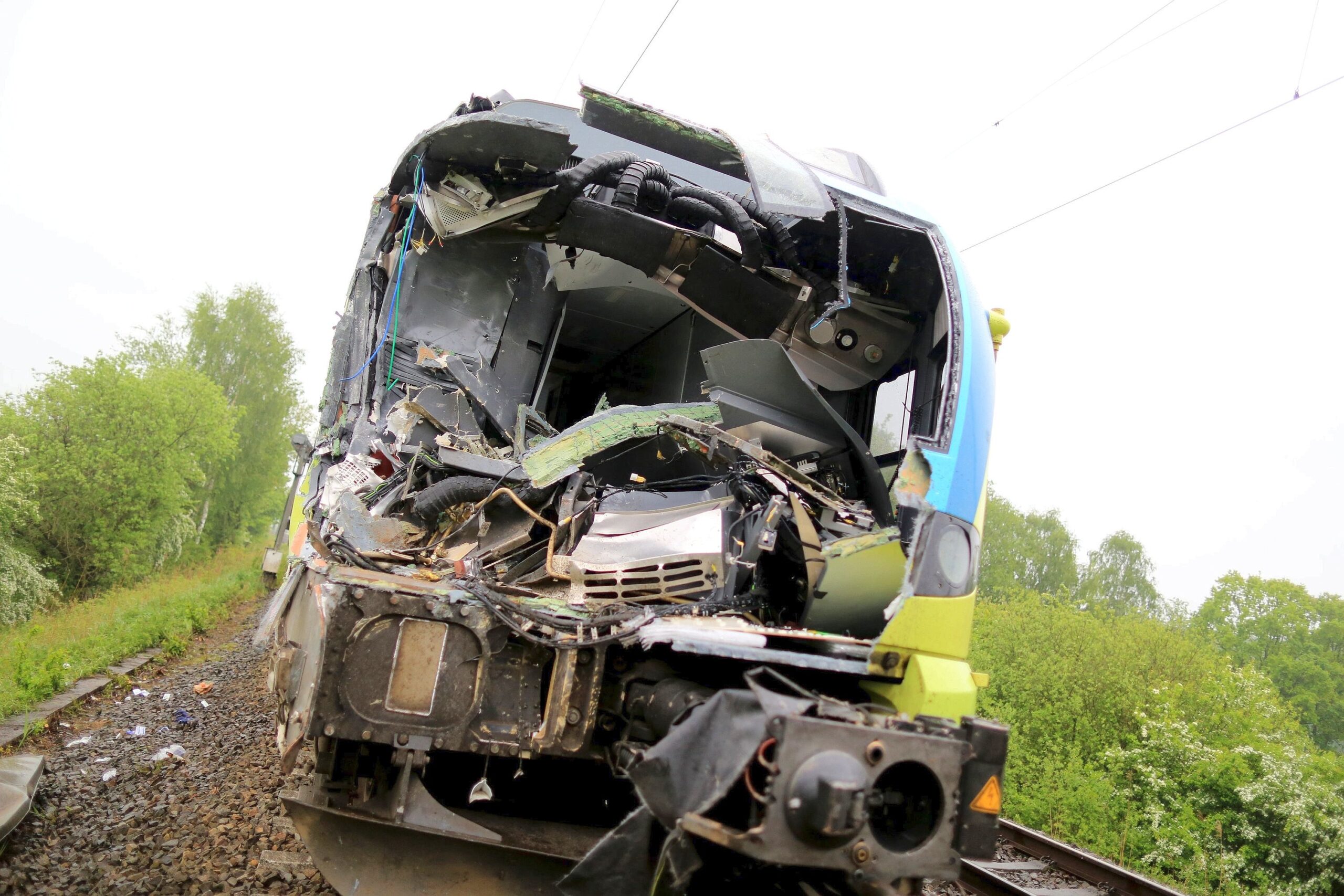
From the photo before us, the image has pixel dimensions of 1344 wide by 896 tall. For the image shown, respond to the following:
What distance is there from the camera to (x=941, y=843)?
76.2 inches

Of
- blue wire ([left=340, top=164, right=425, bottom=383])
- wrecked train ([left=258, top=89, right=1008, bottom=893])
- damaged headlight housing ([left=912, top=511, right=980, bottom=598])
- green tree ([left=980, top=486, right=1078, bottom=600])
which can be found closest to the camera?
wrecked train ([left=258, top=89, right=1008, bottom=893])

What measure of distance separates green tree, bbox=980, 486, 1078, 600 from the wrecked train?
121 ft

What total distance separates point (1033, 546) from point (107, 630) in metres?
40.9

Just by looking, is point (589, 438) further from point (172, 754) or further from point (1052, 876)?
point (1052, 876)

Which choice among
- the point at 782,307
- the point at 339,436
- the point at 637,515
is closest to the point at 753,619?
the point at 637,515

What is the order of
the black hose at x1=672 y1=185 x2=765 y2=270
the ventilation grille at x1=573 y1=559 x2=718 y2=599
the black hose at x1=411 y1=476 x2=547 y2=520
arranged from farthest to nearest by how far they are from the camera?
the black hose at x1=672 y1=185 x2=765 y2=270, the black hose at x1=411 y1=476 x2=547 y2=520, the ventilation grille at x1=573 y1=559 x2=718 y2=599

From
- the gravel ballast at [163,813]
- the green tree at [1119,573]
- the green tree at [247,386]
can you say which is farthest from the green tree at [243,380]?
the green tree at [1119,573]

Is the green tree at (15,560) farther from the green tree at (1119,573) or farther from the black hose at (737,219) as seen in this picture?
the green tree at (1119,573)

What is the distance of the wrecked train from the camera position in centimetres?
199

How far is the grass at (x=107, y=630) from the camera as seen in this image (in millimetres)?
6254

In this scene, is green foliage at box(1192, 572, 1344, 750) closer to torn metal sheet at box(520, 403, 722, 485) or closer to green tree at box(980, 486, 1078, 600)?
green tree at box(980, 486, 1078, 600)

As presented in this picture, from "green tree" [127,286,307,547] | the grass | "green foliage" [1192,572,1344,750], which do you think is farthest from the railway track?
"green tree" [127,286,307,547]

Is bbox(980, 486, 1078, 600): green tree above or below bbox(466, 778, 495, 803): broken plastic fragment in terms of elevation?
above

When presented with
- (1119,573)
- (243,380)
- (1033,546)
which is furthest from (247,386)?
(1119,573)
